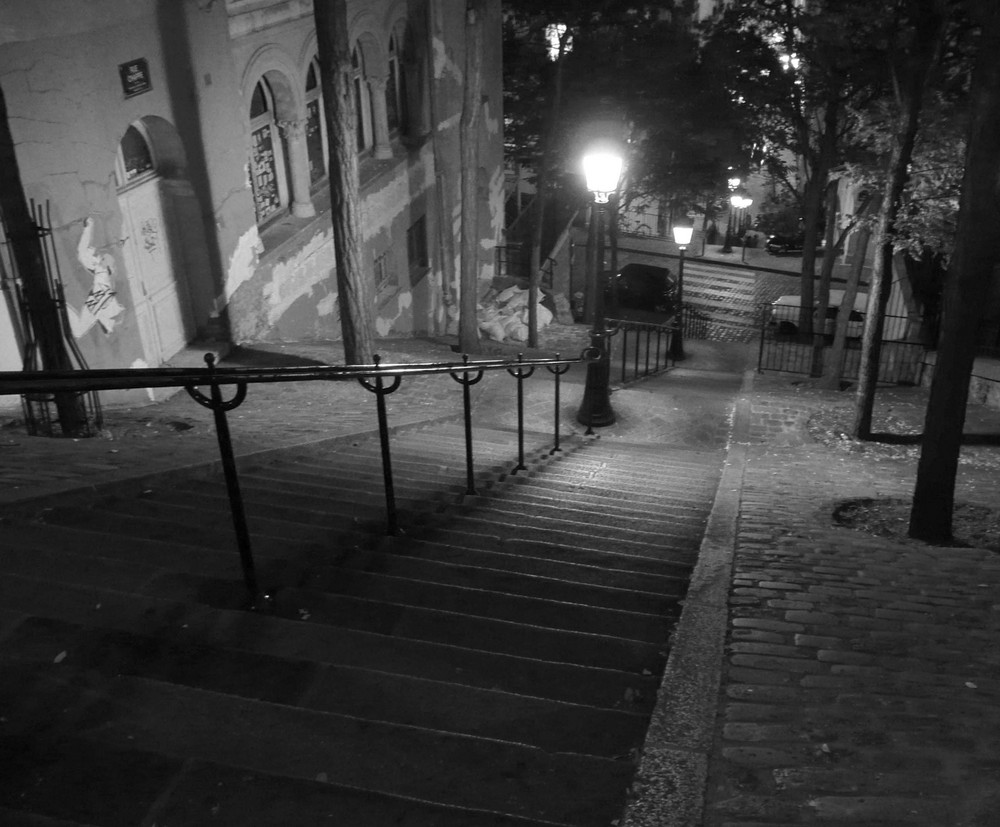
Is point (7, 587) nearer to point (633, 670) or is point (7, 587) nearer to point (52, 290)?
point (633, 670)

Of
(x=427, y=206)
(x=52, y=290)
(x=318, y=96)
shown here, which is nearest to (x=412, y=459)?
(x=52, y=290)

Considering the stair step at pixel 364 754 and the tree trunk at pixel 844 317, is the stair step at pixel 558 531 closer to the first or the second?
the stair step at pixel 364 754

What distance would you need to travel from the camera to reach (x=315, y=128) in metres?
14.3

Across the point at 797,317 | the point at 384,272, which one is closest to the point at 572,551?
the point at 384,272

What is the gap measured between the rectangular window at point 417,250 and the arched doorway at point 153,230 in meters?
7.77

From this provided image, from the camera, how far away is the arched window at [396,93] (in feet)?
56.2

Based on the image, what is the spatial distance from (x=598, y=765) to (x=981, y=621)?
3.05 metres

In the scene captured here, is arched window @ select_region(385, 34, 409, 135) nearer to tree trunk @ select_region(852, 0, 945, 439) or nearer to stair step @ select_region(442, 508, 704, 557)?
tree trunk @ select_region(852, 0, 945, 439)

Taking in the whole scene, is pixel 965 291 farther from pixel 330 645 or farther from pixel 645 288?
pixel 645 288

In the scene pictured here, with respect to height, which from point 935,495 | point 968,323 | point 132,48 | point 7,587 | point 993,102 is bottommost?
point 935,495

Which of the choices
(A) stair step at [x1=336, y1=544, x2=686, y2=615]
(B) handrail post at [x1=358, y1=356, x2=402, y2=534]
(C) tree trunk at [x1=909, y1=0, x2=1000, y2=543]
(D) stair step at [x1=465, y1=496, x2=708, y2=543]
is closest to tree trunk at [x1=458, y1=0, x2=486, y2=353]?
(D) stair step at [x1=465, y1=496, x2=708, y2=543]

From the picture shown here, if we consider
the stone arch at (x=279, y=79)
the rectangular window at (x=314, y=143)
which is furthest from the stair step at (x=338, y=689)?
the rectangular window at (x=314, y=143)

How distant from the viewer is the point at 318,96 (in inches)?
558

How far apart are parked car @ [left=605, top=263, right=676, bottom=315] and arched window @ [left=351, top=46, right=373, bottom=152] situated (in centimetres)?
1054
